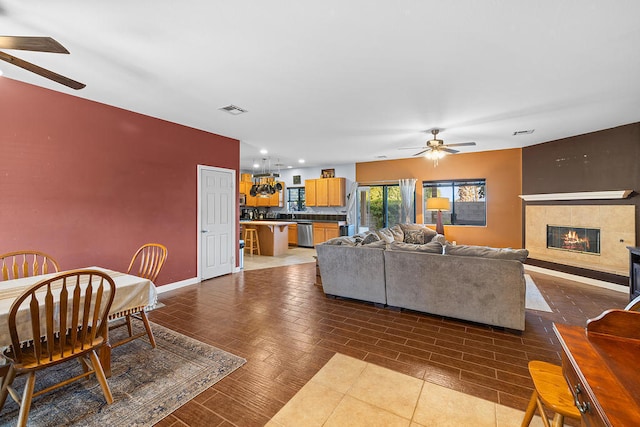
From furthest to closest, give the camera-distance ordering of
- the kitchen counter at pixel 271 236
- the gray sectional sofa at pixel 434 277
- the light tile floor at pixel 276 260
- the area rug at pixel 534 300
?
the kitchen counter at pixel 271 236, the light tile floor at pixel 276 260, the area rug at pixel 534 300, the gray sectional sofa at pixel 434 277

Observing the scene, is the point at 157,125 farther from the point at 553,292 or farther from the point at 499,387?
the point at 553,292

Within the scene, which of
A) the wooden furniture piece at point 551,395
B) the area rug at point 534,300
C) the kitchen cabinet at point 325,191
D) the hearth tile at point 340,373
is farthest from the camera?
the kitchen cabinet at point 325,191

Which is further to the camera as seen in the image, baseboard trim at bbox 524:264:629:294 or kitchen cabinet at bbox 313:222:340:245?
kitchen cabinet at bbox 313:222:340:245

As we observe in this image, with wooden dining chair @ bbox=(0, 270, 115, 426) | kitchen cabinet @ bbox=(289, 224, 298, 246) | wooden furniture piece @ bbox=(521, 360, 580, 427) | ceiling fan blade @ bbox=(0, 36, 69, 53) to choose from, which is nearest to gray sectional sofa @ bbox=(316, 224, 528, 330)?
wooden furniture piece @ bbox=(521, 360, 580, 427)

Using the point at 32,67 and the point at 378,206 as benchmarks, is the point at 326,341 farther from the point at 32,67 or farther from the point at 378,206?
the point at 378,206

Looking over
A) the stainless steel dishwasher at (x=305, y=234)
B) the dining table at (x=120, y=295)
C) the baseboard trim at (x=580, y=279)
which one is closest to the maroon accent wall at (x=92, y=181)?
the dining table at (x=120, y=295)

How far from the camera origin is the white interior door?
486cm

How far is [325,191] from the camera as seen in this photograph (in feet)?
28.2

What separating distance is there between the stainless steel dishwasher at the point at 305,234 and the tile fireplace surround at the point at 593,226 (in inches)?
221

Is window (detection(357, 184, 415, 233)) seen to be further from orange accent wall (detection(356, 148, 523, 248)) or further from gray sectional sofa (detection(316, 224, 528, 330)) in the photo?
gray sectional sofa (detection(316, 224, 528, 330))

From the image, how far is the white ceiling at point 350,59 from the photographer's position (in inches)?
74.1

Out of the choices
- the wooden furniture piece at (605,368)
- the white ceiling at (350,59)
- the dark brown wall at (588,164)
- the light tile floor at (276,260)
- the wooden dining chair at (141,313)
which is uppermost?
the white ceiling at (350,59)

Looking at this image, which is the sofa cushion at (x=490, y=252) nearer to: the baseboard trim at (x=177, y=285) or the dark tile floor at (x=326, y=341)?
the dark tile floor at (x=326, y=341)

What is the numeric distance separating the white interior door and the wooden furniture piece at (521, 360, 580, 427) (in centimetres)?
468
